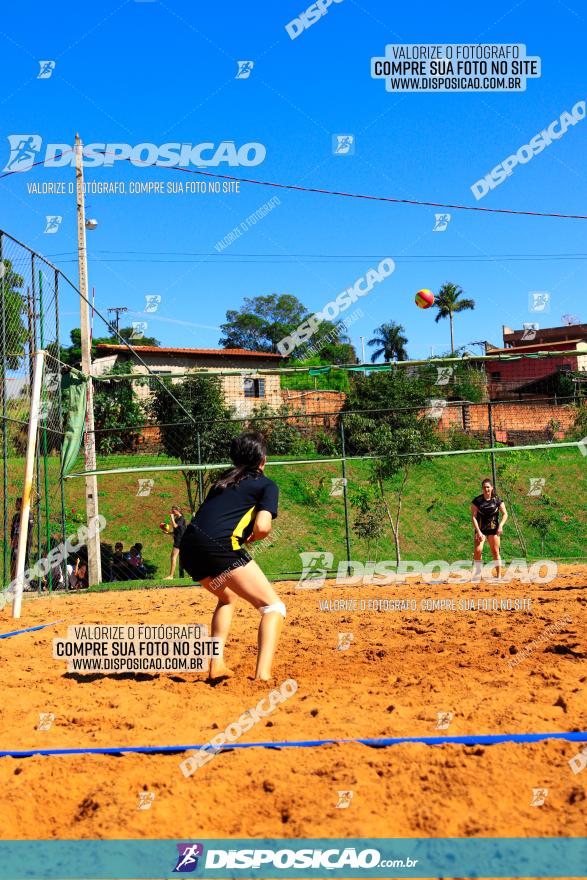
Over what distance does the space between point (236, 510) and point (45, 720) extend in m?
1.79

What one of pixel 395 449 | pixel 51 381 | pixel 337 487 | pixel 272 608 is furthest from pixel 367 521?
pixel 272 608

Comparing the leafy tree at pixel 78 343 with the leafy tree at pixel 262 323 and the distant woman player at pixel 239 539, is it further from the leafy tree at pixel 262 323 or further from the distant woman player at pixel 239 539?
the distant woman player at pixel 239 539

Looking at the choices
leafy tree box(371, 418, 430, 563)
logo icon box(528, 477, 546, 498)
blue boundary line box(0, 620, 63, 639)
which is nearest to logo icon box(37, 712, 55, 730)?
blue boundary line box(0, 620, 63, 639)

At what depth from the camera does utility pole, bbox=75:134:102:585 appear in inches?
644

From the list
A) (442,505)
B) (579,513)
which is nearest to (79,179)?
(442,505)

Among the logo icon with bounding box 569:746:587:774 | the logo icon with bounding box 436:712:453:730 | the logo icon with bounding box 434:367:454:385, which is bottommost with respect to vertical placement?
the logo icon with bounding box 436:712:453:730

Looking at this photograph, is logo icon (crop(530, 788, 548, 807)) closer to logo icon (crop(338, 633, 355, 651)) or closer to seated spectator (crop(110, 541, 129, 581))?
logo icon (crop(338, 633, 355, 651))

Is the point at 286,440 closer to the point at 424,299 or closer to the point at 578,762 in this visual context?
the point at 424,299

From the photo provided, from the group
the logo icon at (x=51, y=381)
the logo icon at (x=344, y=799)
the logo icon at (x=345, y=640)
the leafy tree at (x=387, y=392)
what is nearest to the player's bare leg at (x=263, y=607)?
the logo icon at (x=345, y=640)

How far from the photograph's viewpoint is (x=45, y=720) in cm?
471

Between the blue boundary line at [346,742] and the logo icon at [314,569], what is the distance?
866cm

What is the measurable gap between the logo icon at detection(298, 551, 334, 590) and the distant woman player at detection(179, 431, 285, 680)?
724cm

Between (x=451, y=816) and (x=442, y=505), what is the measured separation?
A: 19.5 metres

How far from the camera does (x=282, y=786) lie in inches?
134
